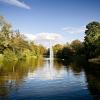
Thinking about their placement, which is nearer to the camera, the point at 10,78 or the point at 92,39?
the point at 10,78

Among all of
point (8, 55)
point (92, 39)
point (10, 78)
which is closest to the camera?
point (10, 78)

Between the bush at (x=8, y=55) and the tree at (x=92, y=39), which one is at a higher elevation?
the tree at (x=92, y=39)

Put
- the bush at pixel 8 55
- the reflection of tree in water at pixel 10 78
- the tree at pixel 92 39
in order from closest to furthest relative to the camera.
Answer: the reflection of tree in water at pixel 10 78, the bush at pixel 8 55, the tree at pixel 92 39

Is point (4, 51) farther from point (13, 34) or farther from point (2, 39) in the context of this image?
point (13, 34)

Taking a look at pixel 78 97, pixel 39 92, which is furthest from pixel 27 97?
pixel 78 97

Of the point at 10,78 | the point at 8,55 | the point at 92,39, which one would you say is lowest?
the point at 10,78

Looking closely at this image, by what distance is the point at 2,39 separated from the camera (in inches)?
3851

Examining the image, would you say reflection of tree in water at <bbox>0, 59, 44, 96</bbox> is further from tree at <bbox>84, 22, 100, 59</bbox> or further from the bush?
tree at <bbox>84, 22, 100, 59</bbox>

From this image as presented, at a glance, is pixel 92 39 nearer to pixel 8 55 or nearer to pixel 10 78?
pixel 8 55

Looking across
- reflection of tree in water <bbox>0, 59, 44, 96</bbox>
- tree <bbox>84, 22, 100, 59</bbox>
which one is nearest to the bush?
tree <bbox>84, 22, 100, 59</bbox>

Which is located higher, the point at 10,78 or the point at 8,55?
the point at 8,55

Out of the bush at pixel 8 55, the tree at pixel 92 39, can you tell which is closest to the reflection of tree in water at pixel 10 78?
the bush at pixel 8 55

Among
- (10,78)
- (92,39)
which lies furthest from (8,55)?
(10,78)

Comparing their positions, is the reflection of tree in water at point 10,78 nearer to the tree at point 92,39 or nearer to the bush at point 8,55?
the bush at point 8,55
